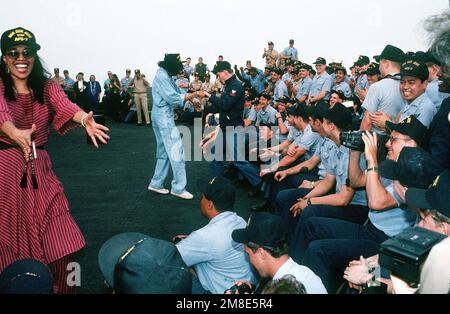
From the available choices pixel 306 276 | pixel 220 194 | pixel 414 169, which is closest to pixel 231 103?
pixel 220 194

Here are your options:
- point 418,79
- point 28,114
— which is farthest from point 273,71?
point 28,114

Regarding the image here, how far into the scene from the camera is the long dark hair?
242 cm

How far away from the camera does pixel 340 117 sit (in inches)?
145

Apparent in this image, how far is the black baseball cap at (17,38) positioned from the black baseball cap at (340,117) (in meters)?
2.44

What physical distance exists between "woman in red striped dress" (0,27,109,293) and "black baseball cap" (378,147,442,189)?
1706 millimetres

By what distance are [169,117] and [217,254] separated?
3.50 meters

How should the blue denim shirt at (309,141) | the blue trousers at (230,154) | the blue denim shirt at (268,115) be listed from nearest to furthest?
the blue denim shirt at (309,141)
the blue trousers at (230,154)
the blue denim shirt at (268,115)

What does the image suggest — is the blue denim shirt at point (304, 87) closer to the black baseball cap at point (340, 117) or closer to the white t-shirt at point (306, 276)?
the black baseball cap at point (340, 117)

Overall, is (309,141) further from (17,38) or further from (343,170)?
(17,38)

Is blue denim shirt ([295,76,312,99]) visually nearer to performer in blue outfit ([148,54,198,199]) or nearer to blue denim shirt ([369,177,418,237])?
performer in blue outfit ([148,54,198,199])

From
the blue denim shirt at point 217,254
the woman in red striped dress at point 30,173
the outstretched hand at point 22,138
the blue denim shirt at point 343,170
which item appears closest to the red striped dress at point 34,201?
the woman in red striped dress at point 30,173

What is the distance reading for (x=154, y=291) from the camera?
56.6 inches

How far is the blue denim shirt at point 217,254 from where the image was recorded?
2.56 meters
